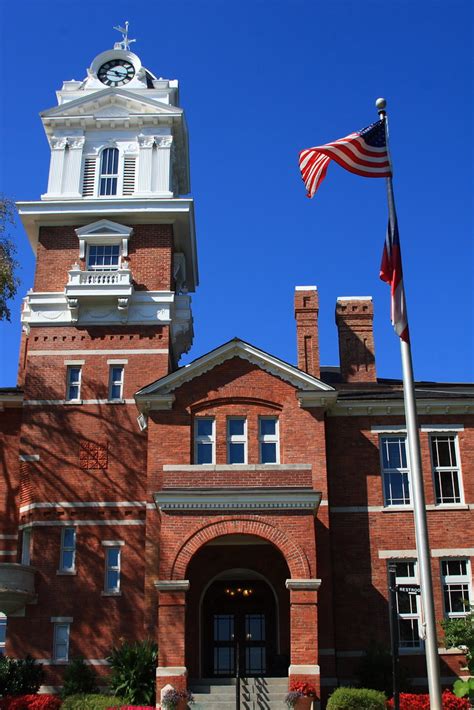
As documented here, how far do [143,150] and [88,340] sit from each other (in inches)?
340

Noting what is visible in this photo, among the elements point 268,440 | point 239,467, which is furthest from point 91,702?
point 268,440

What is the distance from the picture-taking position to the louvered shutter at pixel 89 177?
34594mm

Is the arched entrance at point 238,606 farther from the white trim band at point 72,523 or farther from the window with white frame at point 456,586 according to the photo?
the window with white frame at point 456,586

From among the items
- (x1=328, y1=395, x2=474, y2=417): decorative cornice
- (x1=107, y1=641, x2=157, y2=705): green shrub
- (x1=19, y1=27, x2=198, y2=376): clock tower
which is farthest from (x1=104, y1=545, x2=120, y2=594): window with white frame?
(x1=328, y1=395, x2=474, y2=417): decorative cornice

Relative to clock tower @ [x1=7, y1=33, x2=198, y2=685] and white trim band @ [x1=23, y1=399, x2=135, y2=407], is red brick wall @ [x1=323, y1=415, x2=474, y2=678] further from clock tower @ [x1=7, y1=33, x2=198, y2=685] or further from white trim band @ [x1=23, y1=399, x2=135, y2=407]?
white trim band @ [x1=23, y1=399, x2=135, y2=407]

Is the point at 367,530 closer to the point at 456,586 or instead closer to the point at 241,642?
the point at 456,586

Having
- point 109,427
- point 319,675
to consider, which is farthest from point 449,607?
point 109,427

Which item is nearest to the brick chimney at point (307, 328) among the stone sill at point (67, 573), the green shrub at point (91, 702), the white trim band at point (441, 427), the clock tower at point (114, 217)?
the clock tower at point (114, 217)

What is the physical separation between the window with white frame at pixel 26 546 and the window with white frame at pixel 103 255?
10226 millimetres

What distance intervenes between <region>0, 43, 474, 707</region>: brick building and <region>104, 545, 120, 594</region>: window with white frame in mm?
72

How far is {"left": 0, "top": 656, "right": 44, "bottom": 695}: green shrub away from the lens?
25.8 m

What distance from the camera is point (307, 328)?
33.6 m

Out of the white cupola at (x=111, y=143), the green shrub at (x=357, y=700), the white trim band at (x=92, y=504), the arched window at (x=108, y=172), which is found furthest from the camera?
the arched window at (x=108, y=172)

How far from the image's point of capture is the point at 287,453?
2769 cm
